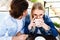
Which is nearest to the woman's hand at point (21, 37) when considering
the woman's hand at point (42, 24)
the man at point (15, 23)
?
the man at point (15, 23)

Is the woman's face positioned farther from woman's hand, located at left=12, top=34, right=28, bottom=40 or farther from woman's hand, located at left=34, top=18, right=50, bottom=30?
woman's hand, located at left=12, top=34, right=28, bottom=40

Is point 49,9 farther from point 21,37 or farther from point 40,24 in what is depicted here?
point 21,37

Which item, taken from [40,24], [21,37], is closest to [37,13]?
[40,24]

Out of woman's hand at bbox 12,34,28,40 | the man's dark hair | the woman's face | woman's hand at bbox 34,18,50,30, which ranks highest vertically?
the man's dark hair

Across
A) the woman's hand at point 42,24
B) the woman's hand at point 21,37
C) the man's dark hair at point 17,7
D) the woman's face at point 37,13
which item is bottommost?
the woman's hand at point 21,37

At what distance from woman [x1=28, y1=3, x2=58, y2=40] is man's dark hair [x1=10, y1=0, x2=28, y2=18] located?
8 cm

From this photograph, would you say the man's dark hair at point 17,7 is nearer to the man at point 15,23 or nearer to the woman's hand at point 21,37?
the man at point 15,23

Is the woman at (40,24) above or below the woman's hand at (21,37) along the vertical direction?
above

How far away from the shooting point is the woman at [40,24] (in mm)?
771

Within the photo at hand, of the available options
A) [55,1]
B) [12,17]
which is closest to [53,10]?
[55,1]

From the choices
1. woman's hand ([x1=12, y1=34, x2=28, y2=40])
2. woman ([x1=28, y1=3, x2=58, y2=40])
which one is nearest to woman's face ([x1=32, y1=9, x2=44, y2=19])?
woman ([x1=28, y1=3, x2=58, y2=40])

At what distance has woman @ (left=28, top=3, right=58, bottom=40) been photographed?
771mm

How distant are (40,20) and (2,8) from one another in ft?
1.01

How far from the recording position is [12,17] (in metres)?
0.77
